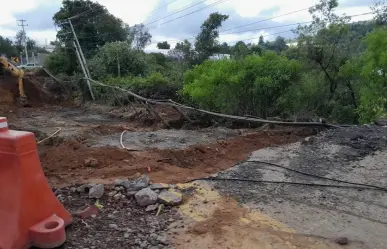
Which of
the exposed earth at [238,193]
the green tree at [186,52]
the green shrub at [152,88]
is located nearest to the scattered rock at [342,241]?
the exposed earth at [238,193]

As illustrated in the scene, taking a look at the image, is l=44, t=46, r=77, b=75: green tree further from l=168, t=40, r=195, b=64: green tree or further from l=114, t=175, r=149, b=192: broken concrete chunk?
l=114, t=175, r=149, b=192: broken concrete chunk

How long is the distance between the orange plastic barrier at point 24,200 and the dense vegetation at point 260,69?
771cm

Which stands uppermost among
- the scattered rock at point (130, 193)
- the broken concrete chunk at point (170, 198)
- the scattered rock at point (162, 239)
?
the scattered rock at point (130, 193)

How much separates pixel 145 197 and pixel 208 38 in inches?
999

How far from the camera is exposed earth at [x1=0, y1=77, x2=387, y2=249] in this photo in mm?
3408

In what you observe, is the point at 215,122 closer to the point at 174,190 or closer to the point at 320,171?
the point at 320,171

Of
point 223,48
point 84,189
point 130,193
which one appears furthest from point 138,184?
point 223,48

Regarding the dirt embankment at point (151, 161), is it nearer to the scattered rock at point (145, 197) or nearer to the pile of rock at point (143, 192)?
the pile of rock at point (143, 192)

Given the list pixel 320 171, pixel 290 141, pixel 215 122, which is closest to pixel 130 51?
pixel 215 122

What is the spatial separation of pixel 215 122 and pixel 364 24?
16.9 m

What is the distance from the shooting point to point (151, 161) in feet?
20.1

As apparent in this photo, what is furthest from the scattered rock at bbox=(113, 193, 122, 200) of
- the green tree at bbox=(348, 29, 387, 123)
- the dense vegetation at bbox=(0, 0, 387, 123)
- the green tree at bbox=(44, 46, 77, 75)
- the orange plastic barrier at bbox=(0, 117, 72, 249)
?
the green tree at bbox=(44, 46, 77, 75)

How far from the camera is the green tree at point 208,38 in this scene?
27.8m

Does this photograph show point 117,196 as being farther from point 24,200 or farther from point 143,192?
point 24,200
